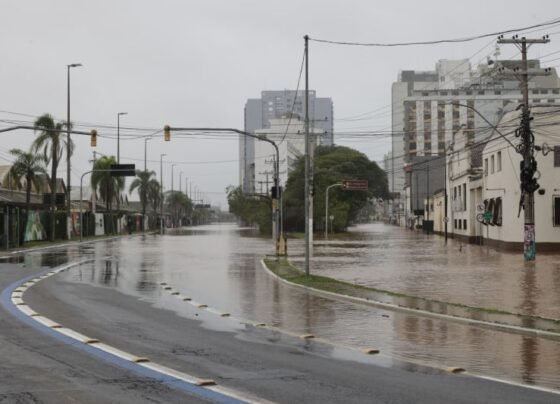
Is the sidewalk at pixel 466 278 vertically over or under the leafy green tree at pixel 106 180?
under

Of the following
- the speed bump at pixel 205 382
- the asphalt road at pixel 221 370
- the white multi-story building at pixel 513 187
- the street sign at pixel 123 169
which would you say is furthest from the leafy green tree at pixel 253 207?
the speed bump at pixel 205 382

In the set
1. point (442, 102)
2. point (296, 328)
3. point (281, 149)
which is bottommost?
point (296, 328)

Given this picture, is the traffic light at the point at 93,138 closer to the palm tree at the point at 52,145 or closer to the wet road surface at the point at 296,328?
the wet road surface at the point at 296,328

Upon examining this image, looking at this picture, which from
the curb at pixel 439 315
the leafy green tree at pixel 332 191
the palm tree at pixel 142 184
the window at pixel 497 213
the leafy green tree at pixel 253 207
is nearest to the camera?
the curb at pixel 439 315

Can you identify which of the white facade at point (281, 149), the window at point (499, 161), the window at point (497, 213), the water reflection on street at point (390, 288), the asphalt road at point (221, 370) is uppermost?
the white facade at point (281, 149)

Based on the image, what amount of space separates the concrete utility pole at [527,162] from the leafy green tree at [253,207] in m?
48.1

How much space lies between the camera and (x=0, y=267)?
26812 millimetres

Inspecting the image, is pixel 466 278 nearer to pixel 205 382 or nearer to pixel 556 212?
pixel 205 382

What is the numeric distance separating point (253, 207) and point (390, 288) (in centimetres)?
7978

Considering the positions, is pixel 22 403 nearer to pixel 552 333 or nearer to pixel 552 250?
pixel 552 333

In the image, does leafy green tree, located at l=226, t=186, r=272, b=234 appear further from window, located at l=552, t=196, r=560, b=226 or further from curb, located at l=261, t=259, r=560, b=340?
curb, located at l=261, t=259, r=560, b=340

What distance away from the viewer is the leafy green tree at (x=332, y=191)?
3201 inches

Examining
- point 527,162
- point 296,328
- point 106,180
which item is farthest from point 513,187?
point 106,180

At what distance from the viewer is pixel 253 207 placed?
98625 millimetres
